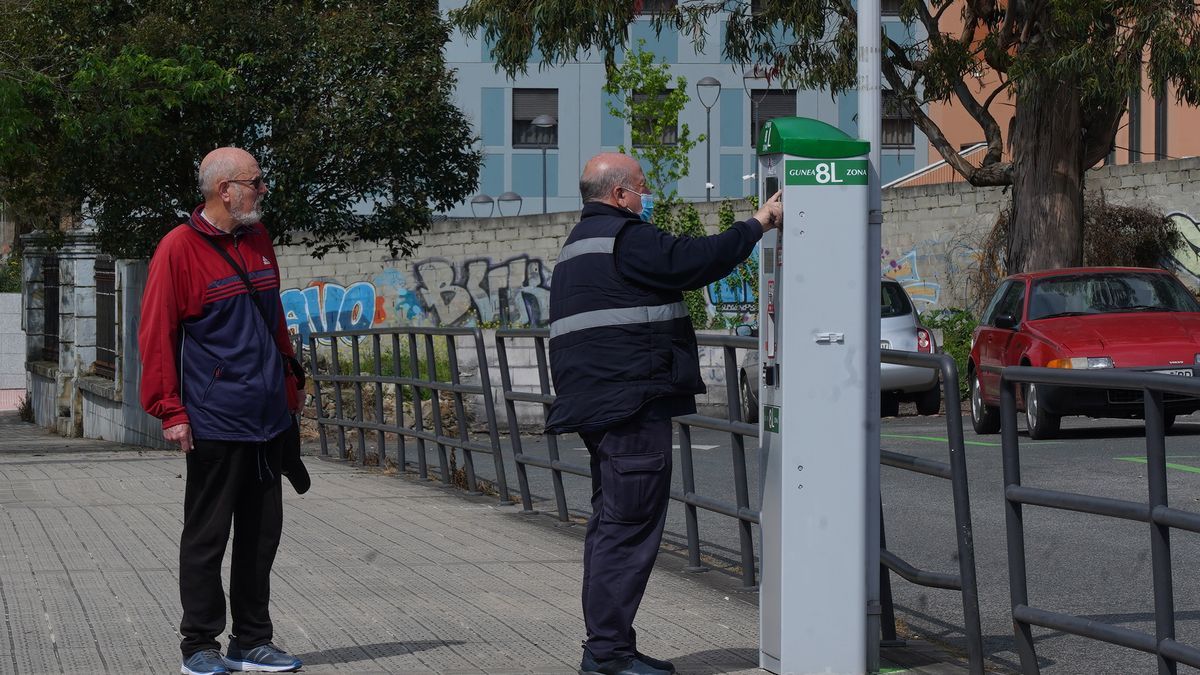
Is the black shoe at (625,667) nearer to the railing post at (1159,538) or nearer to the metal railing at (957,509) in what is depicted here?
the metal railing at (957,509)

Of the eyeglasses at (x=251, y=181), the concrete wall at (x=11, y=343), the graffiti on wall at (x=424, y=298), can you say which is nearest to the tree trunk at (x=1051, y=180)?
the graffiti on wall at (x=424, y=298)

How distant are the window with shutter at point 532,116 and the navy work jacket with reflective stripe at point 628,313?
4089cm

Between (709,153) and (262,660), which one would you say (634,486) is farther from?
(709,153)

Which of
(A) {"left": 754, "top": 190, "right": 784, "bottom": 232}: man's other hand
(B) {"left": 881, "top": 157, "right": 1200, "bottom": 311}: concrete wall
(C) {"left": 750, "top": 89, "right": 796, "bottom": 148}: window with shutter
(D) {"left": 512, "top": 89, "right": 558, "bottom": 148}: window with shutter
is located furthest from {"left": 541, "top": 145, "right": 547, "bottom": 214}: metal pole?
(A) {"left": 754, "top": 190, "right": 784, "bottom": 232}: man's other hand

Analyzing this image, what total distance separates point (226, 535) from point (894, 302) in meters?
15.2

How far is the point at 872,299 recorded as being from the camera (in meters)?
5.43

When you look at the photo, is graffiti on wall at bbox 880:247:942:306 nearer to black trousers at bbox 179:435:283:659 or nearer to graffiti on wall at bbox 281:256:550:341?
graffiti on wall at bbox 281:256:550:341

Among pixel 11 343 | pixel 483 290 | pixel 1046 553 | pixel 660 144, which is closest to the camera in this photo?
pixel 1046 553

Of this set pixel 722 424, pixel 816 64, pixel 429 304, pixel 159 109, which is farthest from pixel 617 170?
pixel 429 304

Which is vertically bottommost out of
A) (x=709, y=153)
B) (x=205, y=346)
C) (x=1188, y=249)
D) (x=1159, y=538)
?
(x=1159, y=538)

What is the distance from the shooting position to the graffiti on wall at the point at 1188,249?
26141mm

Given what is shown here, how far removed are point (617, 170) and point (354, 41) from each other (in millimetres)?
19008

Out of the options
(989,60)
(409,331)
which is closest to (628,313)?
(409,331)

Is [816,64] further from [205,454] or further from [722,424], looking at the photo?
[205,454]
